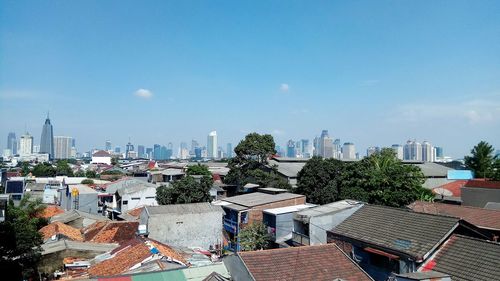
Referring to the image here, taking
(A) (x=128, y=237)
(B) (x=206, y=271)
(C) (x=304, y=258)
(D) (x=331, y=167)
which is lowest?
(A) (x=128, y=237)

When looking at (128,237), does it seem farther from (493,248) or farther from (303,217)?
(493,248)

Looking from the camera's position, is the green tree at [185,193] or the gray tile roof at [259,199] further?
the green tree at [185,193]

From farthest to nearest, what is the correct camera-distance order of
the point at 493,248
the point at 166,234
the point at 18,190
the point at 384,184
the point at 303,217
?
the point at 18,190, the point at 384,184, the point at 166,234, the point at 303,217, the point at 493,248

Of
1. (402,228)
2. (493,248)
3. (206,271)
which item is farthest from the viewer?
(402,228)

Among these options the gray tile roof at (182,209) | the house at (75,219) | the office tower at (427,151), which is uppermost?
the office tower at (427,151)

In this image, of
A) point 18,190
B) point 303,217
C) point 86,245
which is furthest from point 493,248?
point 18,190

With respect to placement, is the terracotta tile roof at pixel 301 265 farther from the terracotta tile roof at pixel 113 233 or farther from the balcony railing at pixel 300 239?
the terracotta tile roof at pixel 113 233

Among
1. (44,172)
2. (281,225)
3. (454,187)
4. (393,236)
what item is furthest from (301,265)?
(44,172)

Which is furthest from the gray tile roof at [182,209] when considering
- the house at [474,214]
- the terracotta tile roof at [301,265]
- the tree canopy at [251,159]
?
the tree canopy at [251,159]

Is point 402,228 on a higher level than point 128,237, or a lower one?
higher
